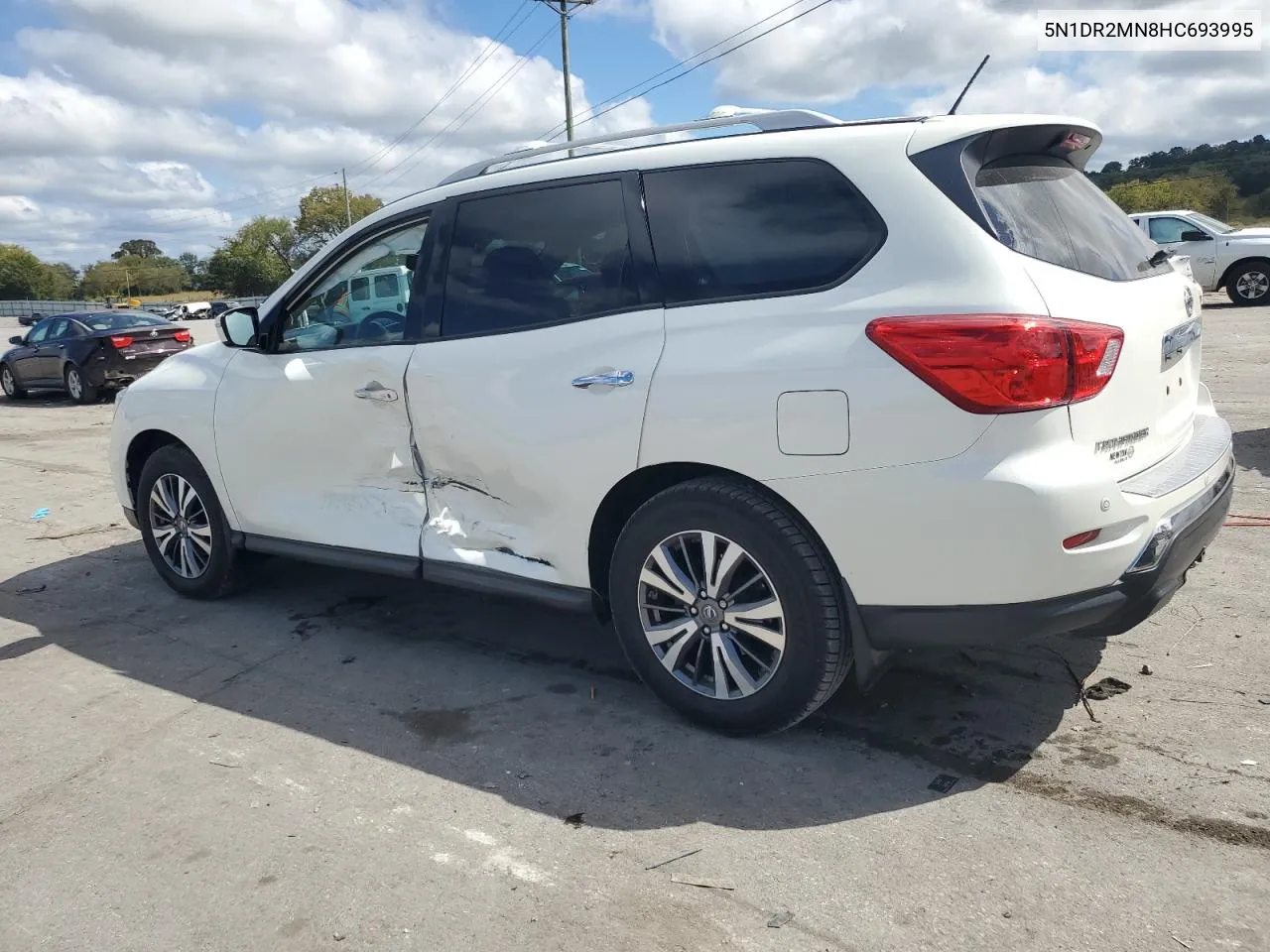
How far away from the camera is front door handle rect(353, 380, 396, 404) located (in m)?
4.29

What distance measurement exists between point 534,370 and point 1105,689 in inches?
92.8

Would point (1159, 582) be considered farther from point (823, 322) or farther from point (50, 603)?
point (50, 603)

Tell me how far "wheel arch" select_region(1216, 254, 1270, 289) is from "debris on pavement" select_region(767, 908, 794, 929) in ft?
63.9

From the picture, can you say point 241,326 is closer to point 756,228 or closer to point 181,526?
point 181,526

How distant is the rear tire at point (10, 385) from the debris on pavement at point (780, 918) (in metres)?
19.1

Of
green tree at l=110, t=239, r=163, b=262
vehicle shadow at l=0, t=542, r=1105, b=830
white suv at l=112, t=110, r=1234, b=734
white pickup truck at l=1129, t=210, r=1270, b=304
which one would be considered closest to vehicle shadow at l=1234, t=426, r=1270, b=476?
white suv at l=112, t=110, r=1234, b=734

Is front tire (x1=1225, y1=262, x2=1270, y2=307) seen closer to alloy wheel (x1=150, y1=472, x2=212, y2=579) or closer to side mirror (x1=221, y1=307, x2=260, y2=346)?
side mirror (x1=221, y1=307, x2=260, y2=346)

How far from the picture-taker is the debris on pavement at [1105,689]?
373 cm

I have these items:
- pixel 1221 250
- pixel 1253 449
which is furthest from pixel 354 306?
pixel 1221 250

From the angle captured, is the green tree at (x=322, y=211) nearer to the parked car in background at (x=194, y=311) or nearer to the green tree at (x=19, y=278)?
the parked car in background at (x=194, y=311)

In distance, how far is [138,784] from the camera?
11.7 feet

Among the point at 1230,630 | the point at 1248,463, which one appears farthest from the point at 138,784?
the point at 1248,463

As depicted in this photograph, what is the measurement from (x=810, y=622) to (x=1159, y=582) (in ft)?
3.37

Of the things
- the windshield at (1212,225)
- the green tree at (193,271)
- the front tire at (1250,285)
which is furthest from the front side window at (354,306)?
the green tree at (193,271)
